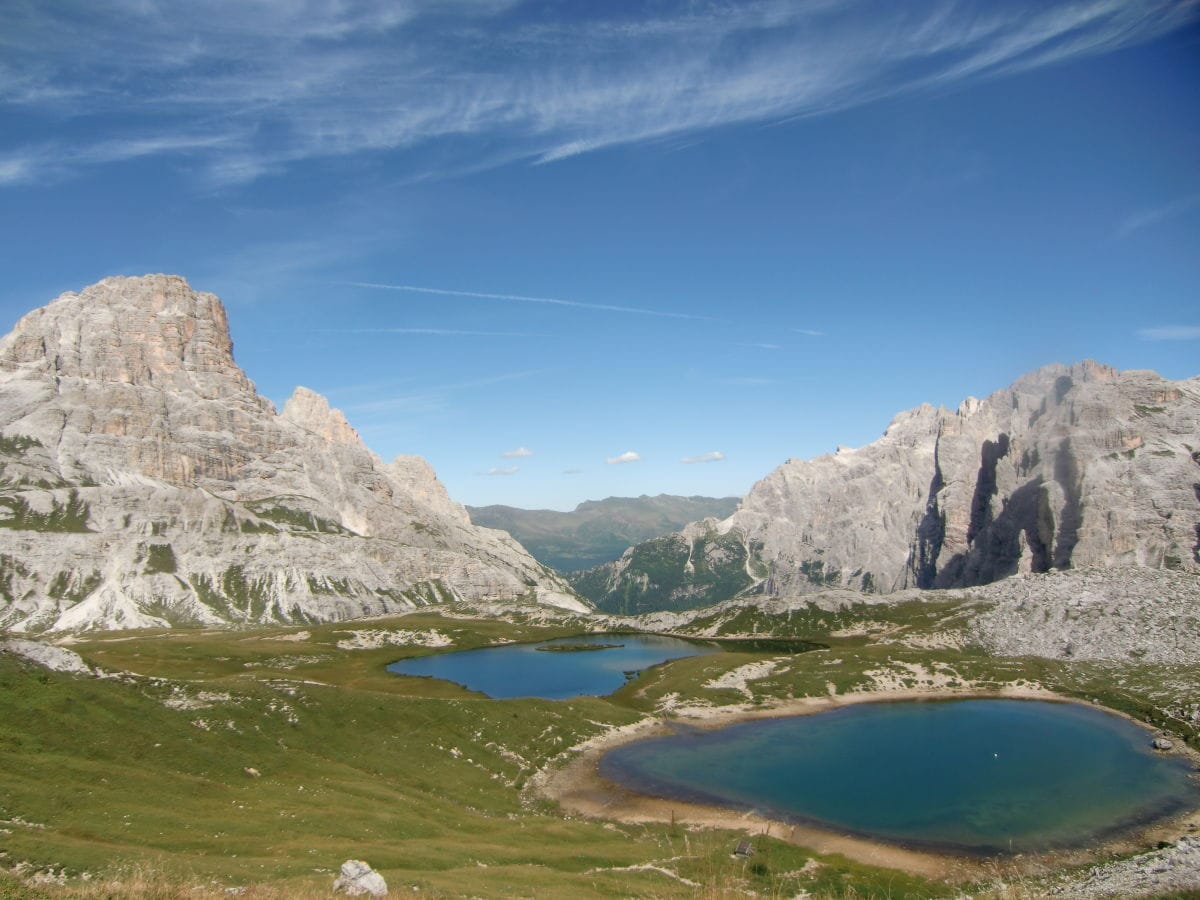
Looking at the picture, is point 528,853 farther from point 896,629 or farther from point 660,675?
point 896,629

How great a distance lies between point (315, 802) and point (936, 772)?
66.0 metres

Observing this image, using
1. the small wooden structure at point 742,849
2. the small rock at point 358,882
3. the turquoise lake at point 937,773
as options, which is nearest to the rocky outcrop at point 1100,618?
the turquoise lake at point 937,773

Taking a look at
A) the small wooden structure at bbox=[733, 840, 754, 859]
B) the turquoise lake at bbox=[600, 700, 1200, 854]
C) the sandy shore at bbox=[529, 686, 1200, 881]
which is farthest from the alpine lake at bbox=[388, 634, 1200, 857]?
the small wooden structure at bbox=[733, 840, 754, 859]

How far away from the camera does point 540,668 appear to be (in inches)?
6550

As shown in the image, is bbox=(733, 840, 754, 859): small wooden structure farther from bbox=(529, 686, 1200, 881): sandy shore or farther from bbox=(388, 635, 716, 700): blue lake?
bbox=(388, 635, 716, 700): blue lake

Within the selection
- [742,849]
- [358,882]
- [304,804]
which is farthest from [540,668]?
[358,882]

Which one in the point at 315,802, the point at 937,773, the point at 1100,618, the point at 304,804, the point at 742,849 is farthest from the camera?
the point at 1100,618

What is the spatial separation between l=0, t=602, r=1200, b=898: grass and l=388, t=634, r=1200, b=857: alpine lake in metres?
9.85

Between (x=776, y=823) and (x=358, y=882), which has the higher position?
(x=358, y=882)

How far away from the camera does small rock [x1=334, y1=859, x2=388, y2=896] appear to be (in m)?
29.0

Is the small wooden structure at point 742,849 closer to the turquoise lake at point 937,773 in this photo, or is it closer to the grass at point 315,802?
the grass at point 315,802

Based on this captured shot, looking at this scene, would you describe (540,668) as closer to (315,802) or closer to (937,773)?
(937,773)

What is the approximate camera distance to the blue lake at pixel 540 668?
138875 millimetres

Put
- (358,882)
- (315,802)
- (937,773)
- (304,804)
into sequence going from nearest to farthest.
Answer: (358,882) < (304,804) < (315,802) < (937,773)
